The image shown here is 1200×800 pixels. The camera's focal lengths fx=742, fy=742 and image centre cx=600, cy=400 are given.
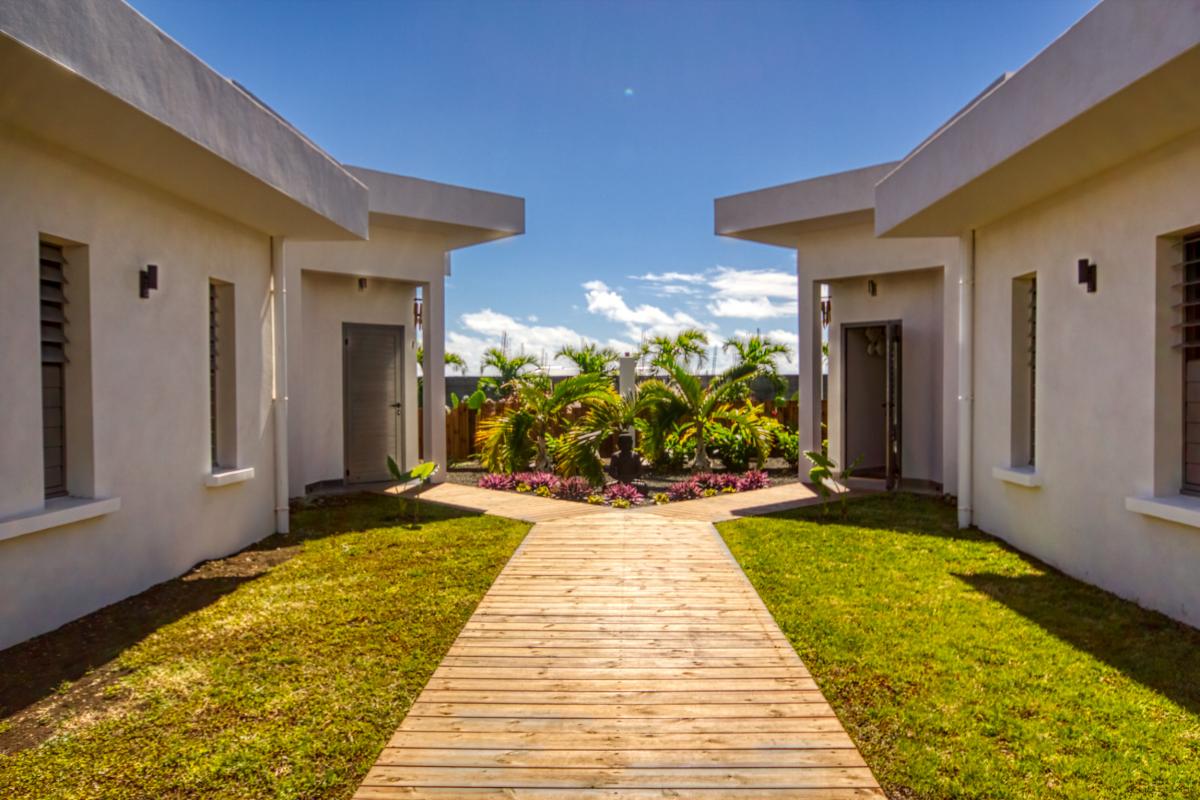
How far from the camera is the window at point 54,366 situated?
508 cm

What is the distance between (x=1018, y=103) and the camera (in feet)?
18.3

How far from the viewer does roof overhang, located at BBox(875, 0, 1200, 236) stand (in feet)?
13.4

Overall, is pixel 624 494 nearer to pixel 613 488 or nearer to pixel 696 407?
pixel 613 488

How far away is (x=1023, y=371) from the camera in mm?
7434

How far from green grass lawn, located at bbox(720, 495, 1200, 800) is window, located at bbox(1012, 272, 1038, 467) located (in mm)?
1148

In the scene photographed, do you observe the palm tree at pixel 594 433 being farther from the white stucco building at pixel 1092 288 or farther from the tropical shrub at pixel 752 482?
the white stucco building at pixel 1092 288

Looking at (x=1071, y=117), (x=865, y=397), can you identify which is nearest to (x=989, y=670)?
(x=1071, y=117)

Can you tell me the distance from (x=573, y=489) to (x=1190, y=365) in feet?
23.7

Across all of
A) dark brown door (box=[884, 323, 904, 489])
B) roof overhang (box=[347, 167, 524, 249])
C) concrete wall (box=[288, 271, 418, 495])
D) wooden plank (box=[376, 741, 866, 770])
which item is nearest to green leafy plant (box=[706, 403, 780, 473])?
dark brown door (box=[884, 323, 904, 489])

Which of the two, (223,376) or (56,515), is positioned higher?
(223,376)

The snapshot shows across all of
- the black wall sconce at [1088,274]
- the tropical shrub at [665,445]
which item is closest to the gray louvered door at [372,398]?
the tropical shrub at [665,445]

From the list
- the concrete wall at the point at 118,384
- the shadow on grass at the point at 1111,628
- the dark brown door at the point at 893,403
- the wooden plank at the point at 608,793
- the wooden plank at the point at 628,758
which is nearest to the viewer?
the wooden plank at the point at 608,793

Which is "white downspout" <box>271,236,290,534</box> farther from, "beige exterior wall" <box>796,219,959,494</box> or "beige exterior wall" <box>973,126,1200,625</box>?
"beige exterior wall" <box>973,126,1200,625</box>

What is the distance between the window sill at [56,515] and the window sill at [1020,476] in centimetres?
760
